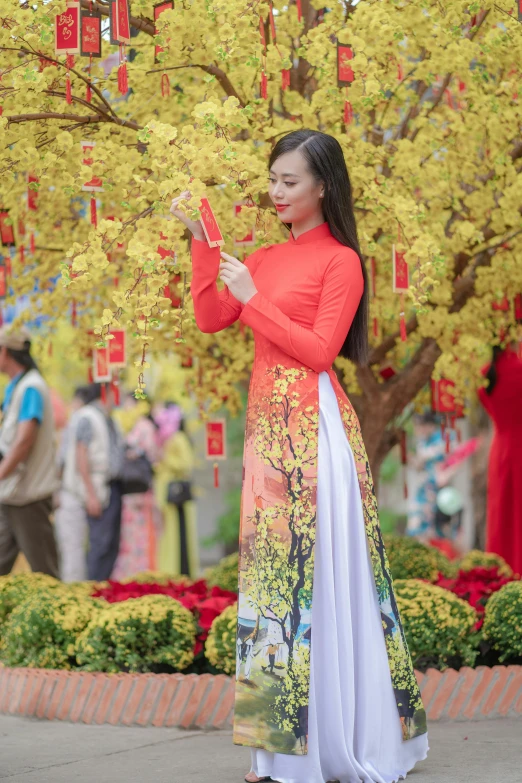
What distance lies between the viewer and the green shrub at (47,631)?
214 inches

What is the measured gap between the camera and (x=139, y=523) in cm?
1252

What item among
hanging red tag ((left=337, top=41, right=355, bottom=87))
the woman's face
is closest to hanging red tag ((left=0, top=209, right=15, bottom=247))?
hanging red tag ((left=337, top=41, right=355, bottom=87))

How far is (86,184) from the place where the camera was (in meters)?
4.59

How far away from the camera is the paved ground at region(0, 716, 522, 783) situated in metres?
3.95

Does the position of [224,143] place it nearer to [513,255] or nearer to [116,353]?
[116,353]

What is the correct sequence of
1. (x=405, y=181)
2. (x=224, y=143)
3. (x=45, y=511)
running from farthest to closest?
(x=45, y=511) → (x=405, y=181) → (x=224, y=143)

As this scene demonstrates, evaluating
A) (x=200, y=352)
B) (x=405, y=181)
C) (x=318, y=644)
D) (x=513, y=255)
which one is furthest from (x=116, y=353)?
(x=318, y=644)

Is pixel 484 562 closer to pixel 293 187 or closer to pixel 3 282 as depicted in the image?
pixel 3 282

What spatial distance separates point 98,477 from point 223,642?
248 inches

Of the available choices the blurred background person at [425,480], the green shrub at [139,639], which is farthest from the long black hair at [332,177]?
the blurred background person at [425,480]

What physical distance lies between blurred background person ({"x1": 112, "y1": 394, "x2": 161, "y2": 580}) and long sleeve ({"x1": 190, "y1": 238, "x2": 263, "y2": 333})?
8.27 meters

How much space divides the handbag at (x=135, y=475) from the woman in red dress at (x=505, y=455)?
4921mm

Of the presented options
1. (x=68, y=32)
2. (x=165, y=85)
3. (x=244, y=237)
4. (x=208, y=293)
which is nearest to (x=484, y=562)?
(x=244, y=237)

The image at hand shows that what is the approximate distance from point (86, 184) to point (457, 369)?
7.40 feet
